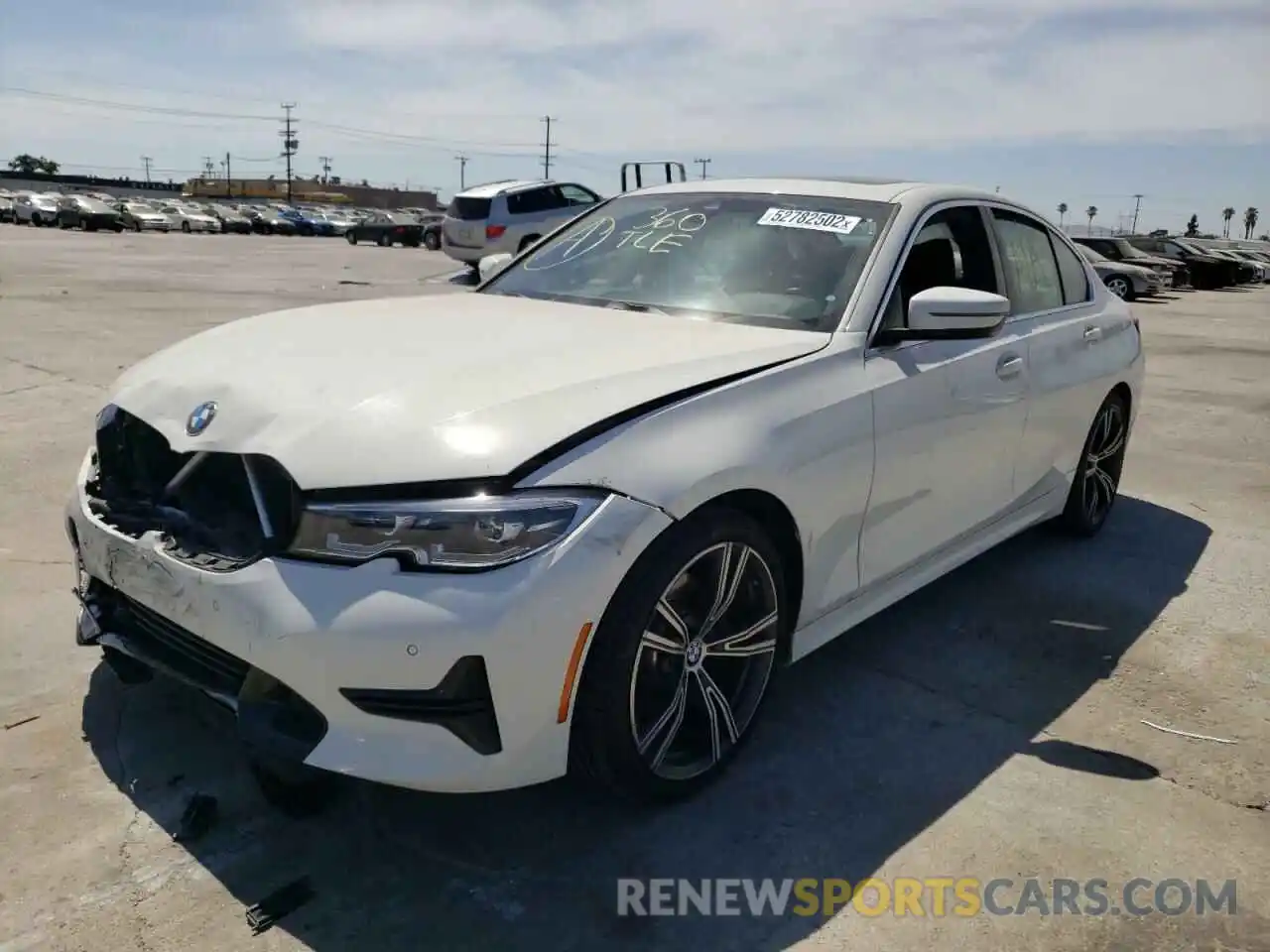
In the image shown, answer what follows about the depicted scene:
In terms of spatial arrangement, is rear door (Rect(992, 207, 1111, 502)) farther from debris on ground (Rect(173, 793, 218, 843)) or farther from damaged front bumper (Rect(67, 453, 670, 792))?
debris on ground (Rect(173, 793, 218, 843))

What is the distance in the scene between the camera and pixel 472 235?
740 inches

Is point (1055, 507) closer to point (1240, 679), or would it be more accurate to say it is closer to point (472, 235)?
point (1240, 679)

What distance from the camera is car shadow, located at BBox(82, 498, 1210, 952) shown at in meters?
2.32

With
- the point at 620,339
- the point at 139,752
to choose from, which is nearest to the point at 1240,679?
the point at 620,339

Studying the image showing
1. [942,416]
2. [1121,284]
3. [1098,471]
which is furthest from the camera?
[1121,284]

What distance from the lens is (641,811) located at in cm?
270

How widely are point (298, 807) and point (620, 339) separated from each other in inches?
58.9

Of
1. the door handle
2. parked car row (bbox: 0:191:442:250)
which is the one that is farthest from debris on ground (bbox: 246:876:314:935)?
parked car row (bbox: 0:191:442:250)

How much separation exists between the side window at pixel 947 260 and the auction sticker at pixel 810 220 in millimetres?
232

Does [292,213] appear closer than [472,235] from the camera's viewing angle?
No

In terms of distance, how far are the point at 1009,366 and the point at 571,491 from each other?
223 cm

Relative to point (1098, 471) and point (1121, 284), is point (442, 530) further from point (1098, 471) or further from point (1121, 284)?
point (1121, 284)

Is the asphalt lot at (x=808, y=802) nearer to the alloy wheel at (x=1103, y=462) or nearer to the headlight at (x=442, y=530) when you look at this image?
the alloy wheel at (x=1103, y=462)

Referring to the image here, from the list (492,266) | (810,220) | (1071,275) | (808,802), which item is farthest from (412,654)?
(1071,275)
